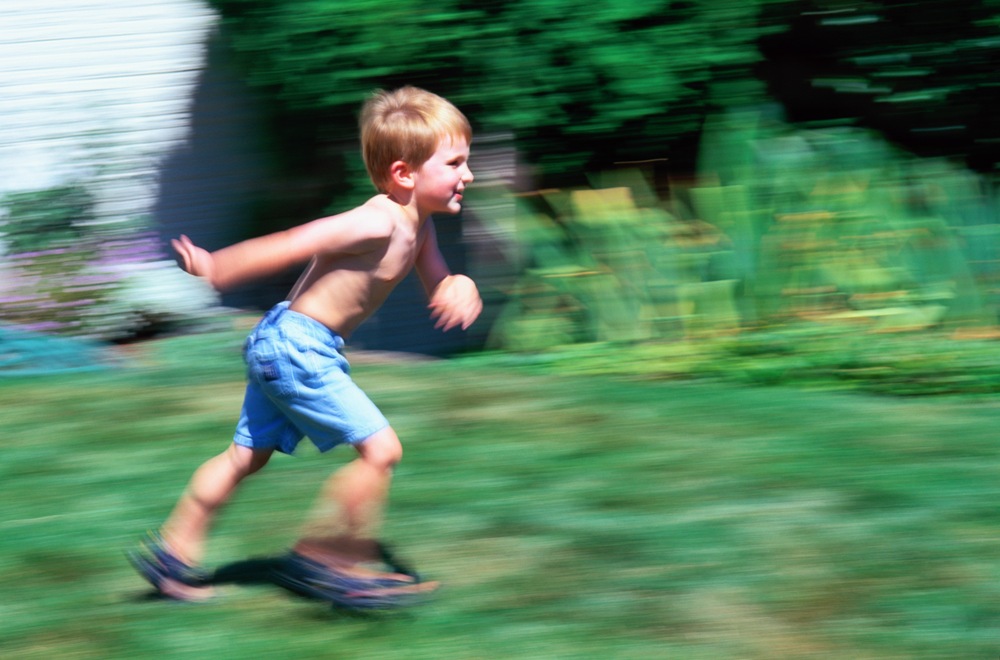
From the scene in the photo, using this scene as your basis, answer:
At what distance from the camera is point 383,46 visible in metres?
6.33

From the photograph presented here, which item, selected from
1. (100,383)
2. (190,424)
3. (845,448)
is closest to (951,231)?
(845,448)

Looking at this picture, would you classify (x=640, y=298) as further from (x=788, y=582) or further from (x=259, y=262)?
(x=259, y=262)

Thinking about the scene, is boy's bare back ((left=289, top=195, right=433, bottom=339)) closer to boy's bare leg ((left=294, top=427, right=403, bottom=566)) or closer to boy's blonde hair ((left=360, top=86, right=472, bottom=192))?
boy's blonde hair ((left=360, top=86, right=472, bottom=192))

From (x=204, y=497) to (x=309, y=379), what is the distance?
50 centimetres

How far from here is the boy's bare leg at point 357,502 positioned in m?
3.24

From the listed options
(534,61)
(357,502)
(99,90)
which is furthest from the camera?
(99,90)

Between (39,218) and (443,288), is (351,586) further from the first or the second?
(39,218)

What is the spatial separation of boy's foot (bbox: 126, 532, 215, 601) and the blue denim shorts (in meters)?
0.51

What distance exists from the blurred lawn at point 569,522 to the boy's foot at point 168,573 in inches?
1.9

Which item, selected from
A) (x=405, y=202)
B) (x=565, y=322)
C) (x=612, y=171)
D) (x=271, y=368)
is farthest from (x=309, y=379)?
(x=612, y=171)

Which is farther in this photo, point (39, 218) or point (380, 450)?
point (39, 218)

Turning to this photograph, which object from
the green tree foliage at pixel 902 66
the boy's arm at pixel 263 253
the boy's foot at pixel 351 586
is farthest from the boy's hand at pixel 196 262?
the green tree foliage at pixel 902 66

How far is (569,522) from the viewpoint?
→ 156 inches

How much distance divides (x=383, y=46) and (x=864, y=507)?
11.5 feet
